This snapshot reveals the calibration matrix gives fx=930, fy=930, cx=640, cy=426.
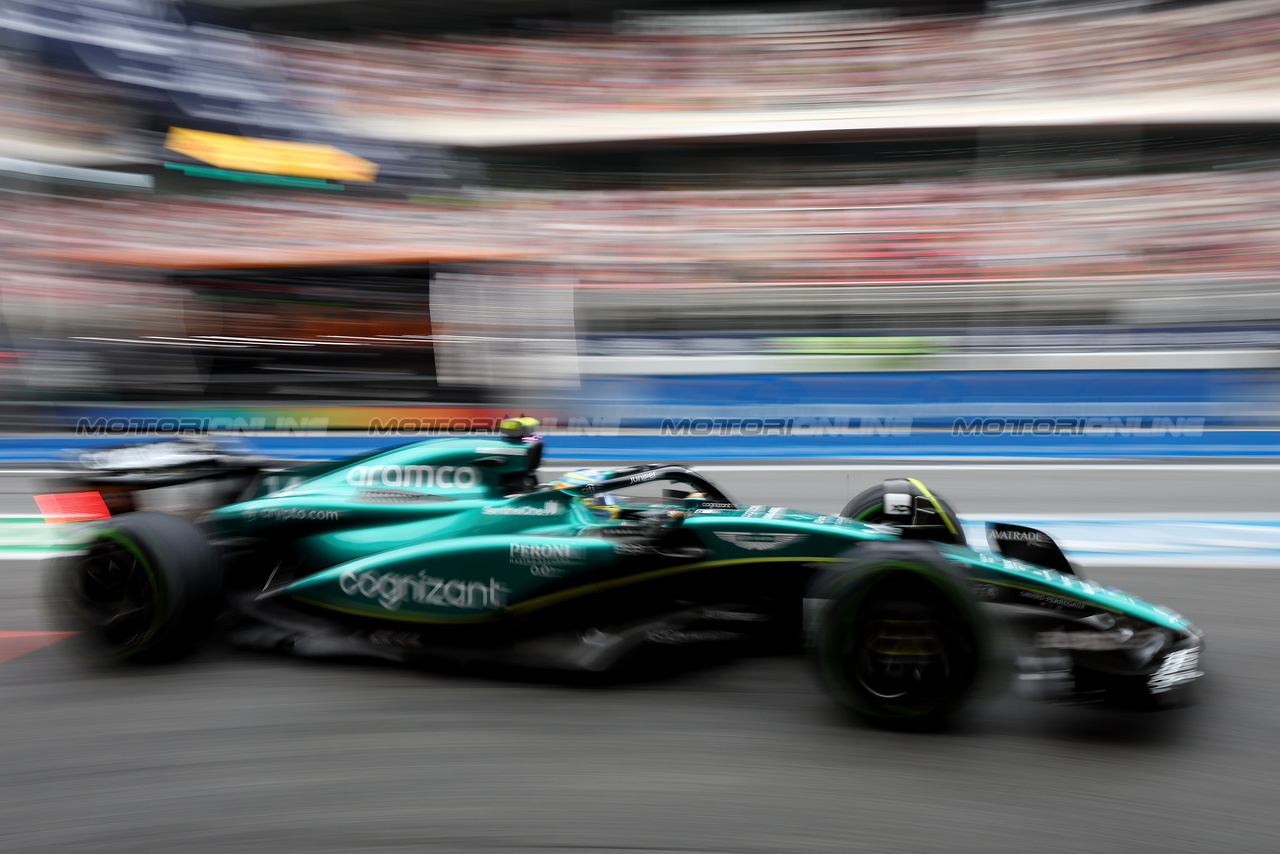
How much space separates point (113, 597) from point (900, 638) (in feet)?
7.83

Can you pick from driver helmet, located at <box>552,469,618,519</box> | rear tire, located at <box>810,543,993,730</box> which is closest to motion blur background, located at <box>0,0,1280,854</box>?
rear tire, located at <box>810,543,993,730</box>

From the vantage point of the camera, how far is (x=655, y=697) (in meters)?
2.70

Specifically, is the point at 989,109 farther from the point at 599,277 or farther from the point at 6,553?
the point at 6,553

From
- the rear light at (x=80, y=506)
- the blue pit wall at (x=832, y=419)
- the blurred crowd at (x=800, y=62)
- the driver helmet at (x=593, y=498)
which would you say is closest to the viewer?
the driver helmet at (x=593, y=498)

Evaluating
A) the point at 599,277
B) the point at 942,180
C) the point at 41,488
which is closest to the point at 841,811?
the point at 41,488

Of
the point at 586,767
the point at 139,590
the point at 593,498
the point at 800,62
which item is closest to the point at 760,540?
the point at 593,498

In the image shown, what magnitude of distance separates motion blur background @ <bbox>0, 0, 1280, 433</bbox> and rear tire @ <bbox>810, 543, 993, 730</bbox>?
6.65 meters

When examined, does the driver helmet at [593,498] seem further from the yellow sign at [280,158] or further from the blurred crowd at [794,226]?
the yellow sign at [280,158]

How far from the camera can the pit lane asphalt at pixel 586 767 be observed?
6.78ft

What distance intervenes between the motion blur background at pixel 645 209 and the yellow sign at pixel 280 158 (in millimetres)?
73

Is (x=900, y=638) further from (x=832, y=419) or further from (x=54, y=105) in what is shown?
(x=54, y=105)

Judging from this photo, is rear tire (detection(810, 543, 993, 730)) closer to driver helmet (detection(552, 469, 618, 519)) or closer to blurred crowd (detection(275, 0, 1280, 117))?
driver helmet (detection(552, 469, 618, 519))

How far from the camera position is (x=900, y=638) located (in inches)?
93.4

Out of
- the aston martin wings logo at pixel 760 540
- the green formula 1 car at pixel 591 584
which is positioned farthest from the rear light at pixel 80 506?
the aston martin wings logo at pixel 760 540
